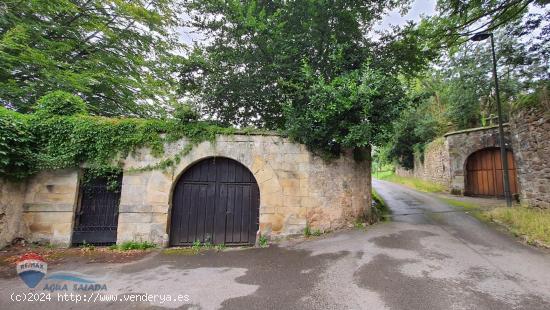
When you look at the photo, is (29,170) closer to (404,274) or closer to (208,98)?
(208,98)

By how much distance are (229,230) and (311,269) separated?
2717mm

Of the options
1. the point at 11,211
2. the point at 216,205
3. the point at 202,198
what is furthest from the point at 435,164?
the point at 11,211

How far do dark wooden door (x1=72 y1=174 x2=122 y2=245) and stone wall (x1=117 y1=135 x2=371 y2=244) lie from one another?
329 millimetres

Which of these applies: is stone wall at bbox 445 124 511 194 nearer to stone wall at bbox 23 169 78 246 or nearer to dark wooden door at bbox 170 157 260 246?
dark wooden door at bbox 170 157 260 246

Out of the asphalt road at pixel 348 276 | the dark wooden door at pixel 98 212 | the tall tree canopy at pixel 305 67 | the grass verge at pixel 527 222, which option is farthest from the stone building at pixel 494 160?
the dark wooden door at pixel 98 212

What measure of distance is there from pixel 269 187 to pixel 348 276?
9.85 feet

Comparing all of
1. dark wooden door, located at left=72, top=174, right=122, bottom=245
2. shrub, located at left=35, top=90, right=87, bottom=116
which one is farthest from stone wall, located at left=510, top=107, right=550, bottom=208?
shrub, located at left=35, top=90, right=87, bottom=116

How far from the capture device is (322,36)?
688cm

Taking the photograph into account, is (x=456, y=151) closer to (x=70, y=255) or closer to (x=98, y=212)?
(x=98, y=212)

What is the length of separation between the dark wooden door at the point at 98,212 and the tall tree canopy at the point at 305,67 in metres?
3.67

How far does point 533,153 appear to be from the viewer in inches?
311

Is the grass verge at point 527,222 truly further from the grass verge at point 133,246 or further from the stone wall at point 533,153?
the grass verge at point 133,246

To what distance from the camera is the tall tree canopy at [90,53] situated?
22.1ft

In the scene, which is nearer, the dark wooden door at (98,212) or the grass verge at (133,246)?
the grass verge at (133,246)
